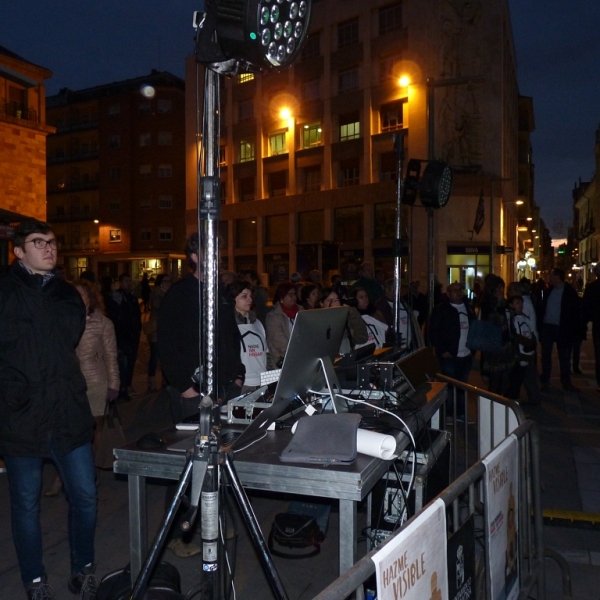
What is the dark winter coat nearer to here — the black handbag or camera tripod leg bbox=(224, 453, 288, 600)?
camera tripod leg bbox=(224, 453, 288, 600)

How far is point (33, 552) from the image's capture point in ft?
11.6

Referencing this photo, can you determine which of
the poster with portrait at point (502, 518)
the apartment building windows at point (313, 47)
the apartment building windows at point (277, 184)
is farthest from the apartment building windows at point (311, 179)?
the poster with portrait at point (502, 518)

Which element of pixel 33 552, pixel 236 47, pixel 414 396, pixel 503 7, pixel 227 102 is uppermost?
pixel 503 7

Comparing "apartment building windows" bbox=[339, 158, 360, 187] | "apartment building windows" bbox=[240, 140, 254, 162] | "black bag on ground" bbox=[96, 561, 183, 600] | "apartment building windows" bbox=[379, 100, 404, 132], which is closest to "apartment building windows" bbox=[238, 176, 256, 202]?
"apartment building windows" bbox=[240, 140, 254, 162]

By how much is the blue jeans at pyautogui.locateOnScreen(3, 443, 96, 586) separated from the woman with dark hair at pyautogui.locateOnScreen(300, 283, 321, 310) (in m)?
5.37

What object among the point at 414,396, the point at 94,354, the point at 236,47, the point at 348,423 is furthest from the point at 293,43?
the point at 94,354

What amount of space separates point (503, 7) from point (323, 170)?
13181 millimetres

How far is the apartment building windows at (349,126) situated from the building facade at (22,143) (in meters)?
15.5

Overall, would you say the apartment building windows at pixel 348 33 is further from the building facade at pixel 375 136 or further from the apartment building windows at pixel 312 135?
the apartment building windows at pixel 312 135

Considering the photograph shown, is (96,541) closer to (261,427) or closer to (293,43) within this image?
(261,427)

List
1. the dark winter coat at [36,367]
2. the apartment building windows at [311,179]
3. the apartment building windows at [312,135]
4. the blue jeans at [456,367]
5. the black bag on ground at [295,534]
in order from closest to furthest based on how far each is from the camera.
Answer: the dark winter coat at [36,367]
the black bag on ground at [295,534]
the blue jeans at [456,367]
the apartment building windows at [312,135]
the apartment building windows at [311,179]

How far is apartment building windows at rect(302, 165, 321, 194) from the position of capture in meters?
36.8

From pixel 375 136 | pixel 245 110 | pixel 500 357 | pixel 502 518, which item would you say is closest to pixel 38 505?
pixel 502 518

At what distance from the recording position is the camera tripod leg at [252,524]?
2584 millimetres
